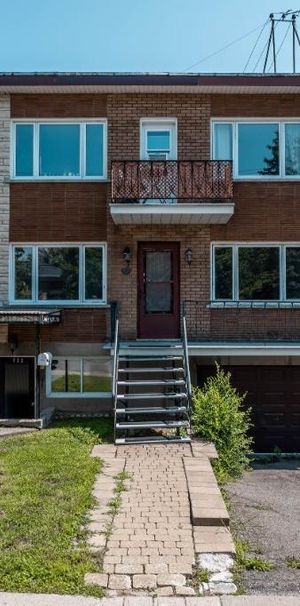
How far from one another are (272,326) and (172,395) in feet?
11.6

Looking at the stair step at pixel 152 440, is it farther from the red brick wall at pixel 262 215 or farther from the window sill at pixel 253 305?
the red brick wall at pixel 262 215

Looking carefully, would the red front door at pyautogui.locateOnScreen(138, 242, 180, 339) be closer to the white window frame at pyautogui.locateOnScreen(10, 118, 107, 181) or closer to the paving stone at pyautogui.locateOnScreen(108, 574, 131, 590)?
the white window frame at pyautogui.locateOnScreen(10, 118, 107, 181)

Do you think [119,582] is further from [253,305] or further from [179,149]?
[179,149]

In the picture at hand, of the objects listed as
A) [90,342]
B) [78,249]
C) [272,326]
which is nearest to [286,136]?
[272,326]

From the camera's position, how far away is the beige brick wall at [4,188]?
11742 mm

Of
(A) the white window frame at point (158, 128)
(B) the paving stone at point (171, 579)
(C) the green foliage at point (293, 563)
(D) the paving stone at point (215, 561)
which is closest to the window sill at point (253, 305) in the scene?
(A) the white window frame at point (158, 128)

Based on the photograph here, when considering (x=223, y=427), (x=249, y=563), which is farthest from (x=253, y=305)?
(x=249, y=563)

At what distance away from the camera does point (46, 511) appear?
568 centimetres

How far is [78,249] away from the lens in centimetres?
1188

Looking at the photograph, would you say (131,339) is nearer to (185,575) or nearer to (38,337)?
(38,337)

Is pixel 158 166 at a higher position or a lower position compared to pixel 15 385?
higher

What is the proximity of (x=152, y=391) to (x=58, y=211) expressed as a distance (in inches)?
183

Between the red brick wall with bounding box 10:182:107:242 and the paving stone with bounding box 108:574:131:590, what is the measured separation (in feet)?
27.1

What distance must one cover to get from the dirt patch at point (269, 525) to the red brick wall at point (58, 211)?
6.36m
